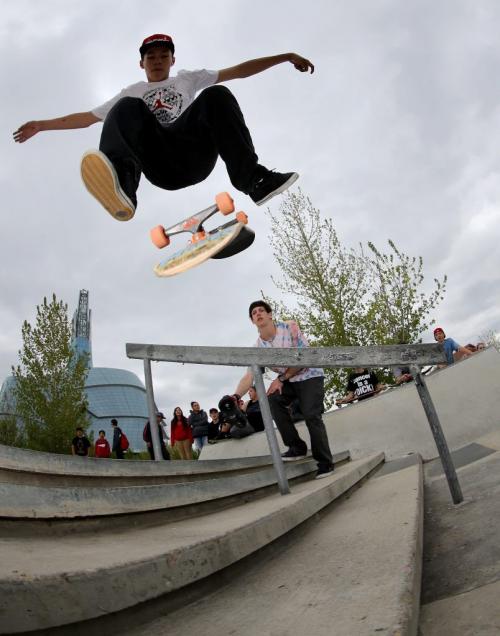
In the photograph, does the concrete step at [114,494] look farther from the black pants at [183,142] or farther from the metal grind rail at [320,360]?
the black pants at [183,142]

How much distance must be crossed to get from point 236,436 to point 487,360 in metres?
3.85

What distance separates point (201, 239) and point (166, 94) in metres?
1.01

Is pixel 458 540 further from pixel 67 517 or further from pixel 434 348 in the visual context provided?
pixel 67 517

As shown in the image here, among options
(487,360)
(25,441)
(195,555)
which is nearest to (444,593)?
(195,555)

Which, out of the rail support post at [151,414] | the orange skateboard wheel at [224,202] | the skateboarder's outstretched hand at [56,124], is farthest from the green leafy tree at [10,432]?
the orange skateboard wheel at [224,202]

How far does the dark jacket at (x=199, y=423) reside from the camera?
9.04 m

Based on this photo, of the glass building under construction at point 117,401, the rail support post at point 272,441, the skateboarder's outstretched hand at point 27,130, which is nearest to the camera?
the rail support post at point 272,441

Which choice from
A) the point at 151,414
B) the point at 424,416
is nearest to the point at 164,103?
the point at 151,414

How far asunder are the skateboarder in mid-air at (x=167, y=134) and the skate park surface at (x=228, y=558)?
1605 mm

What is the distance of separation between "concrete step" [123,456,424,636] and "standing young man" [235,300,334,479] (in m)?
1.73

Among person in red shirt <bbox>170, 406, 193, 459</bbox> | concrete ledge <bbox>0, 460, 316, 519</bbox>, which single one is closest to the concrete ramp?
person in red shirt <bbox>170, 406, 193, 459</bbox>

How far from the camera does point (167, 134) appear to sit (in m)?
2.97

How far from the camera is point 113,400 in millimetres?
64000

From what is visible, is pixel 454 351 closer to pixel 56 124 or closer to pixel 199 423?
pixel 199 423
